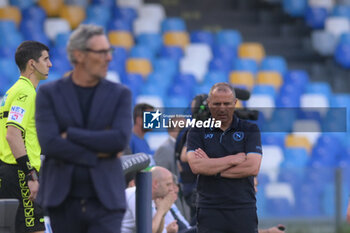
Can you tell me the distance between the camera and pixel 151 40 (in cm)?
1570

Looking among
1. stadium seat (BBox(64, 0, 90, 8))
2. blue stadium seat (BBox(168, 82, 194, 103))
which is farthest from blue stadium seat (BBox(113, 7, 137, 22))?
blue stadium seat (BBox(168, 82, 194, 103))

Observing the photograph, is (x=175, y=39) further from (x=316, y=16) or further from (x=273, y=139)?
(x=316, y=16)

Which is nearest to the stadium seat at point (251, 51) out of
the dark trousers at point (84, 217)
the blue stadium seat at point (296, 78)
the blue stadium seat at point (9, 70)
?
the blue stadium seat at point (296, 78)

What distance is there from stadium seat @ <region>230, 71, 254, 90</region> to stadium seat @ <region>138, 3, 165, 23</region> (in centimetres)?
192

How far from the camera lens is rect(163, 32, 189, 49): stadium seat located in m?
16.1

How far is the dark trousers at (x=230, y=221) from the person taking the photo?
19.2 feet

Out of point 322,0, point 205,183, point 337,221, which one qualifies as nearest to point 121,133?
point 205,183

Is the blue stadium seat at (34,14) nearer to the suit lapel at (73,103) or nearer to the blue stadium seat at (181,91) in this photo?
the blue stadium seat at (181,91)

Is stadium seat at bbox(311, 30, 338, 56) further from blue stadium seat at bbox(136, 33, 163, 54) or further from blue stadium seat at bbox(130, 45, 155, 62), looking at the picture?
blue stadium seat at bbox(130, 45, 155, 62)

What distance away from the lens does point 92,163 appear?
4.29 m

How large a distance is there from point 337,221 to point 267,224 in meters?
1.07

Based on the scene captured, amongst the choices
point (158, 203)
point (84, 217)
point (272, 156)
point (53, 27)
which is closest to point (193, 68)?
point (272, 156)

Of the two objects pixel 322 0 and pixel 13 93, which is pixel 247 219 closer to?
pixel 13 93

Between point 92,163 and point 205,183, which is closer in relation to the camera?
point 92,163
